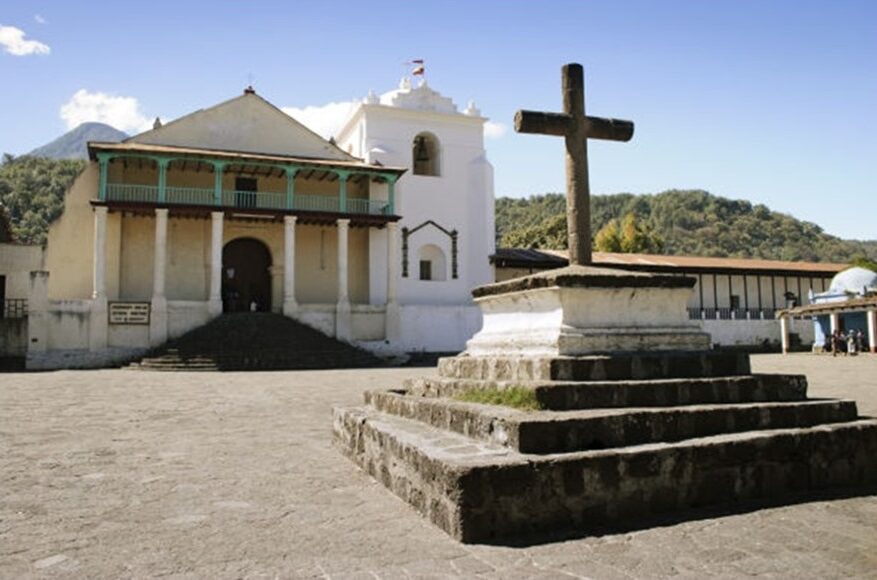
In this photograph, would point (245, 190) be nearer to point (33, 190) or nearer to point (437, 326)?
point (437, 326)

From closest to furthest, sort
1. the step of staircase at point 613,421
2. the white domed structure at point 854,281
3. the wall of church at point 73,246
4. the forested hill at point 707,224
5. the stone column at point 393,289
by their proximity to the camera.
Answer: the step of staircase at point 613,421, the stone column at point 393,289, the wall of church at point 73,246, the white domed structure at point 854,281, the forested hill at point 707,224

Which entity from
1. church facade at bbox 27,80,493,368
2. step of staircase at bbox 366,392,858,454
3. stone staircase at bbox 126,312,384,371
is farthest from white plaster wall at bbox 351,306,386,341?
step of staircase at bbox 366,392,858,454

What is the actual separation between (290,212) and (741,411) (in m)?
20.1

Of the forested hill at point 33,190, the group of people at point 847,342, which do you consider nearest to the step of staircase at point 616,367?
the group of people at point 847,342

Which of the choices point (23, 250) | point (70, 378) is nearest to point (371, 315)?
point (70, 378)

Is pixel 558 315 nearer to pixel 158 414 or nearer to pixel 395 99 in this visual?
pixel 158 414

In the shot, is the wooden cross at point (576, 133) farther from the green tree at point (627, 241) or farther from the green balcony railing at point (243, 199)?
the green tree at point (627, 241)

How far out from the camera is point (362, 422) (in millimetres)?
4680

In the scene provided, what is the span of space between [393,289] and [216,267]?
6144 millimetres

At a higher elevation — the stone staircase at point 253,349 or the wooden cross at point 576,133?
the wooden cross at point 576,133

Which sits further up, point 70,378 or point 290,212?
point 290,212

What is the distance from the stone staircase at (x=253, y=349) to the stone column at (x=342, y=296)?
0.99 meters

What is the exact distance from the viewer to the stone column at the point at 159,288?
20.0 metres

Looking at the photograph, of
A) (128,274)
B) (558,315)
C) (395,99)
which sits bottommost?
(558,315)
